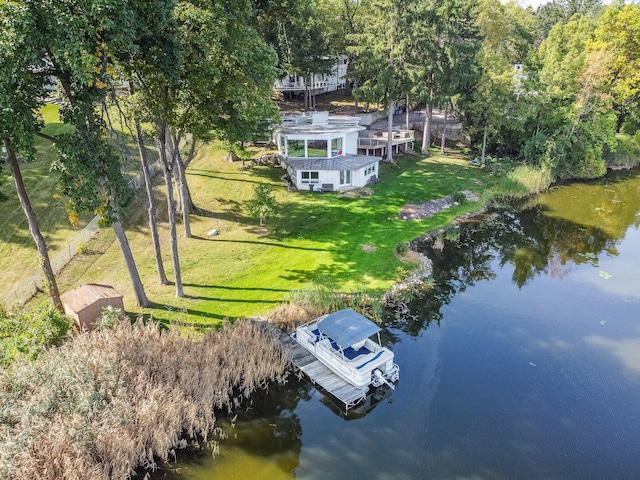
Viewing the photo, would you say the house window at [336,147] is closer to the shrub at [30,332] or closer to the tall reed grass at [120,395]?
the tall reed grass at [120,395]

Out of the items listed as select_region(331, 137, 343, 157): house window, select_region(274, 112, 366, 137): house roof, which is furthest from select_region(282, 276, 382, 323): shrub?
select_region(331, 137, 343, 157): house window

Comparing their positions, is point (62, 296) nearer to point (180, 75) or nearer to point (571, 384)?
point (180, 75)

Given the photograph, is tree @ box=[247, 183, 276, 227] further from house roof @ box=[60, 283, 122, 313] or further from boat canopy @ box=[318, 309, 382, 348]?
boat canopy @ box=[318, 309, 382, 348]

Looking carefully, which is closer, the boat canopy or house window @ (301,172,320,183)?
the boat canopy

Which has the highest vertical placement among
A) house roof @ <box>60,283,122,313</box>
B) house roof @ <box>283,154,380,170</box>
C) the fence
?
house roof @ <box>283,154,380,170</box>

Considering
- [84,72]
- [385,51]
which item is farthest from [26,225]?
[385,51]

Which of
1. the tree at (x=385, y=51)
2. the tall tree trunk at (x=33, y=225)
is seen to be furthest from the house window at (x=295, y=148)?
the tall tree trunk at (x=33, y=225)

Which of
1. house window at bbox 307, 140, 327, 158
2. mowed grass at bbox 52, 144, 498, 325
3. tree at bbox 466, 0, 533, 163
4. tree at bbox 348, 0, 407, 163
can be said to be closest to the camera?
mowed grass at bbox 52, 144, 498, 325
